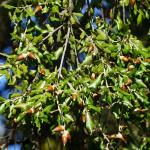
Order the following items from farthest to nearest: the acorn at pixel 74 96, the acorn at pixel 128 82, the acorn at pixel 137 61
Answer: the acorn at pixel 137 61
the acorn at pixel 128 82
the acorn at pixel 74 96

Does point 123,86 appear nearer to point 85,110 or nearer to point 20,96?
point 85,110

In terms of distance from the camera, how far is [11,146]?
379 cm

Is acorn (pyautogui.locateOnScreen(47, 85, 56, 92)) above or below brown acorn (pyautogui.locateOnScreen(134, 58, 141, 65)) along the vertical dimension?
below

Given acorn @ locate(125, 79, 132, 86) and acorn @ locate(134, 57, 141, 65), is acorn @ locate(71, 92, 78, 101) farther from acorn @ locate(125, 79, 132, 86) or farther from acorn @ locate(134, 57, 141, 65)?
acorn @ locate(134, 57, 141, 65)

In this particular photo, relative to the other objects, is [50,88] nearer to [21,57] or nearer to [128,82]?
[21,57]

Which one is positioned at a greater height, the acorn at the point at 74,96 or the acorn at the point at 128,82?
the acorn at the point at 128,82

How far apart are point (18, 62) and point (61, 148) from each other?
134 cm

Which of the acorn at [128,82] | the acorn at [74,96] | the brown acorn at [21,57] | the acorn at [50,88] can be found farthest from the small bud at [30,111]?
the acorn at [128,82]

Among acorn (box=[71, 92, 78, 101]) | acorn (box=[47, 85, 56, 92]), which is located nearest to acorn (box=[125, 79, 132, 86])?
acorn (box=[71, 92, 78, 101])

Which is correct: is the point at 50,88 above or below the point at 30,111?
above

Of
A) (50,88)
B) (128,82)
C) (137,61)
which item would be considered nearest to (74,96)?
(50,88)

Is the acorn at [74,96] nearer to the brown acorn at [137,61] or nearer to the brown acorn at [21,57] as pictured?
the brown acorn at [21,57]

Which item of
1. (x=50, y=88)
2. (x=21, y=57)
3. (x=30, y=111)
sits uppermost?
(x=21, y=57)

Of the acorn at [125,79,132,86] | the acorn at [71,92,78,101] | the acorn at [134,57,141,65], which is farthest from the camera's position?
the acorn at [134,57,141,65]
